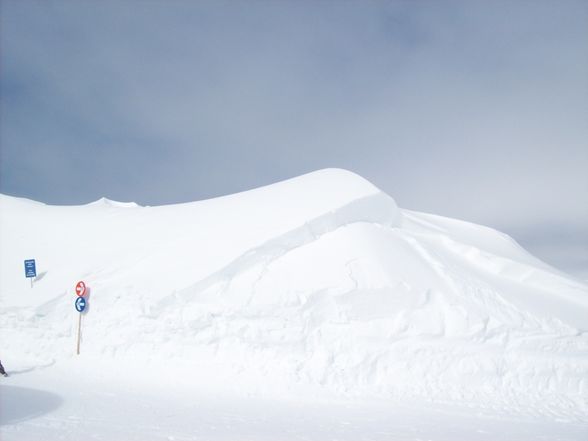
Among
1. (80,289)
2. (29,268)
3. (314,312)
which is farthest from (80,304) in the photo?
(314,312)

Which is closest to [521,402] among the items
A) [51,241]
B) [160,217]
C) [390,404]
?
[390,404]

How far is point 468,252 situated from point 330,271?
27.3ft

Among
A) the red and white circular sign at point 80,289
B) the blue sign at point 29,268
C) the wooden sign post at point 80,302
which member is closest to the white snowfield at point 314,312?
the wooden sign post at point 80,302

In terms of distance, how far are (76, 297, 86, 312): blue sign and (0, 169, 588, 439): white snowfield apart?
287 millimetres

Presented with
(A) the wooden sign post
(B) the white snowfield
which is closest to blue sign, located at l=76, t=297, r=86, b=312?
(A) the wooden sign post

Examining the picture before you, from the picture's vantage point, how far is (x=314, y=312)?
47.5 feet

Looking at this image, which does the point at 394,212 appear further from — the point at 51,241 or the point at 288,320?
the point at 51,241

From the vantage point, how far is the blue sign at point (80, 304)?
15.3 meters

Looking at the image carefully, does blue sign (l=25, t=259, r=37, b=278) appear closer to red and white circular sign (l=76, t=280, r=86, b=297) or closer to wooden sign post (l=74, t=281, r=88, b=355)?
wooden sign post (l=74, t=281, r=88, b=355)

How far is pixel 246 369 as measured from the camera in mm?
13109

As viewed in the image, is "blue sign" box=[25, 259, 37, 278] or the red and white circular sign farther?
"blue sign" box=[25, 259, 37, 278]

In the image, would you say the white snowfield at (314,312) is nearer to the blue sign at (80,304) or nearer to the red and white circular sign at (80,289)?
the blue sign at (80,304)

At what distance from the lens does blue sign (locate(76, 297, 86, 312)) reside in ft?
50.3

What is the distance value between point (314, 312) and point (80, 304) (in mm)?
7741
